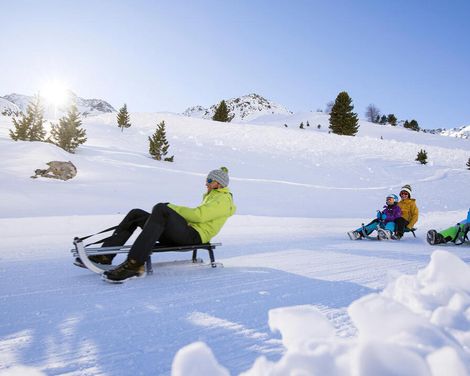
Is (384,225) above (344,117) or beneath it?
beneath

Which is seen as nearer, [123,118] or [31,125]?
[31,125]

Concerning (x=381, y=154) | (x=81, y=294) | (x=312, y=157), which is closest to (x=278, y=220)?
(x=81, y=294)

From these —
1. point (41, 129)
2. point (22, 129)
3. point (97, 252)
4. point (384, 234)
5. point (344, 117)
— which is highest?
point (344, 117)

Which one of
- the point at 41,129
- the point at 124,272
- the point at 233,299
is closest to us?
the point at 233,299

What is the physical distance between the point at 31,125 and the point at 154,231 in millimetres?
20095

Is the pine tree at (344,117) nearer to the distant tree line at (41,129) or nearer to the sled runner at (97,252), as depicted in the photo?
the distant tree line at (41,129)

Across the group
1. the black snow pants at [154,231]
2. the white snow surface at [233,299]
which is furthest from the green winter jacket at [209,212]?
the white snow surface at [233,299]

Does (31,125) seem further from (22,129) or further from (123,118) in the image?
(123,118)

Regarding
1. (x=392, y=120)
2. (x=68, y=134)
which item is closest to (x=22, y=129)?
(x=68, y=134)

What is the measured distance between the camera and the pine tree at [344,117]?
1714 inches

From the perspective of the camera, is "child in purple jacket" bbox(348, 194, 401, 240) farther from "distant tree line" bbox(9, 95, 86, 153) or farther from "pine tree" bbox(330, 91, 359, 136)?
"pine tree" bbox(330, 91, 359, 136)

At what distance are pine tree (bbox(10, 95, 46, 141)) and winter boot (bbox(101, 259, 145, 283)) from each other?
1915 centimetres

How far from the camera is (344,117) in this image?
144ft

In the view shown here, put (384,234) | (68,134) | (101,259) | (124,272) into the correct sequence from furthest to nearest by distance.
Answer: (68,134) → (384,234) → (101,259) → (124,272)
